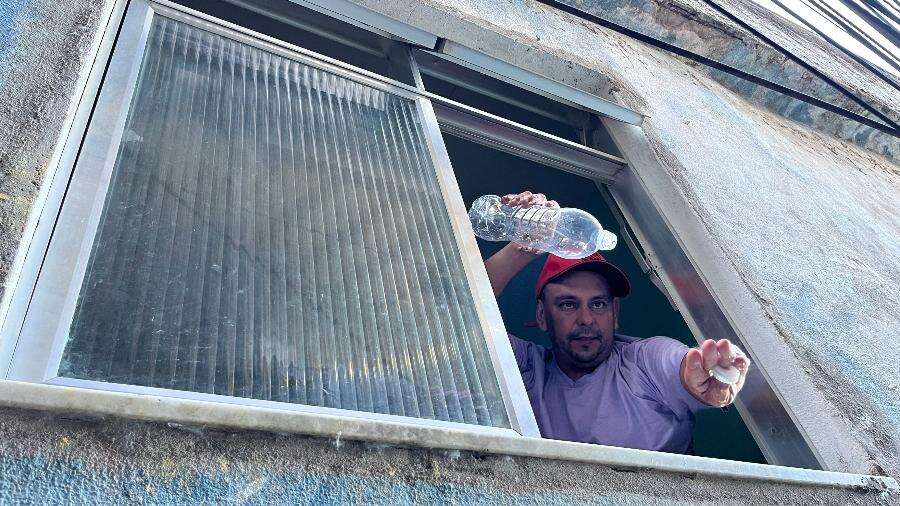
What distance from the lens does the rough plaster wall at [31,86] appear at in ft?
3.54

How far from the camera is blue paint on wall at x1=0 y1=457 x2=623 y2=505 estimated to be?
2.69 feet

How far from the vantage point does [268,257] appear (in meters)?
1.35

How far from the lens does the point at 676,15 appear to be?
12.5 ft

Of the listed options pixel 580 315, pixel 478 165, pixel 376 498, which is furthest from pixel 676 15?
pixel 376 498

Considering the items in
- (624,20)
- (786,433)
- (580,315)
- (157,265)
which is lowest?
(580,315)

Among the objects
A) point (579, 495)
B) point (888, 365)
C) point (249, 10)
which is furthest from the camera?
point (249, 10)

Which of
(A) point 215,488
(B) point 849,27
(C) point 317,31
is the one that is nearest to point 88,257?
(A) point 215,488

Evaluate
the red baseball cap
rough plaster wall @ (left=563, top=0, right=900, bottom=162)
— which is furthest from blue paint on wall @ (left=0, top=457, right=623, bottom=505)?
rough plaster wall @ (left=563, top=0, right=900, bottom=162)

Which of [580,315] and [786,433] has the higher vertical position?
[786,433]

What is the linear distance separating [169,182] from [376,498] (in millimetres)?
818

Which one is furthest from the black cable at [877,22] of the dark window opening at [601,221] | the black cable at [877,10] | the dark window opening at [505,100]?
the dark window opening at [505,100]

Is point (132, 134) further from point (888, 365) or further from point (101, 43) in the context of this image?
point (888, 365)

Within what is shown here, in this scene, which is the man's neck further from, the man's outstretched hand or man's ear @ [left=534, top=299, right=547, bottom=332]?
the man's outstretched hand

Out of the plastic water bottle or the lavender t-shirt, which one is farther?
the plastic water bottle
